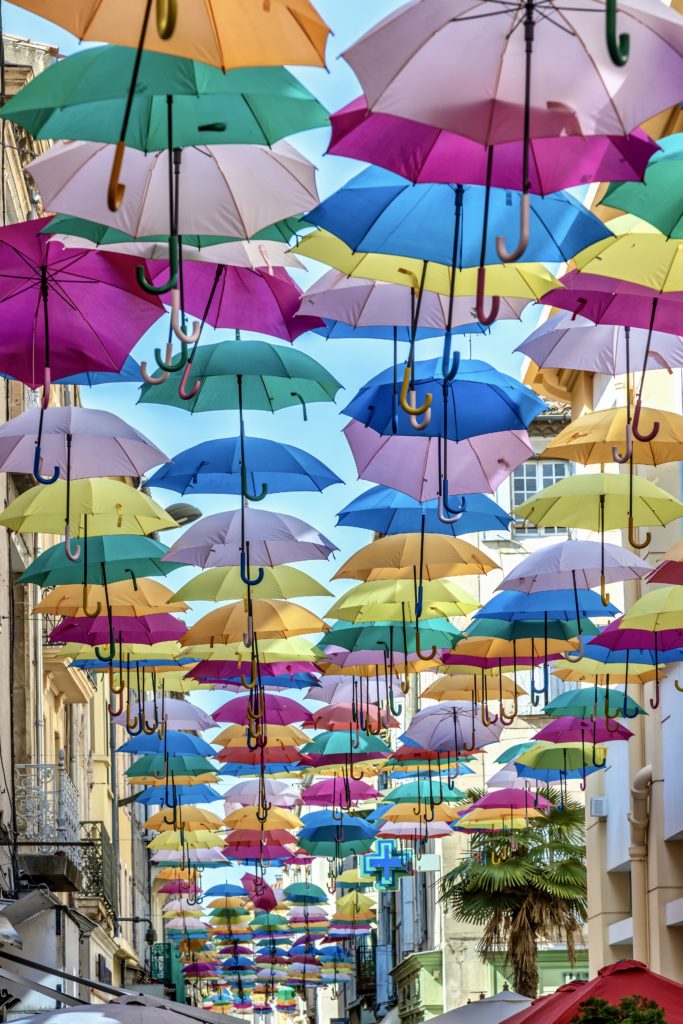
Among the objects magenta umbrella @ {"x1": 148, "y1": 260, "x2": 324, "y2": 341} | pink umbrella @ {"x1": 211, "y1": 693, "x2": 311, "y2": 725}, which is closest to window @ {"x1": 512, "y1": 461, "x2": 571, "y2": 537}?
pink umbrella @ {"x1": 211, "y1": 693, "x2": 311, "y2": 725}

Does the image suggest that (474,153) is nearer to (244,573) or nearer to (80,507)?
(80,507)

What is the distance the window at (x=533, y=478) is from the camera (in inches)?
1622

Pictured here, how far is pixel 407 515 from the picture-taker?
15617 mm

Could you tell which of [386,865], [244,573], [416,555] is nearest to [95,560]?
[244,573]

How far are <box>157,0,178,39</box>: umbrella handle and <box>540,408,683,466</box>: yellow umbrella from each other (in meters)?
7.46

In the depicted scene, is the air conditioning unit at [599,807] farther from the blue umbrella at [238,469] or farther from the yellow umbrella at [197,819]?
the blue umbrella at [238,469]

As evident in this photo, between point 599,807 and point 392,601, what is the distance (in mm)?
11231

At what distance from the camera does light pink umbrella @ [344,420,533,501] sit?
14211mm

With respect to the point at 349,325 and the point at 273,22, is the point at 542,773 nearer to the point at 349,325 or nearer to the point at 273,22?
the point at 349,325

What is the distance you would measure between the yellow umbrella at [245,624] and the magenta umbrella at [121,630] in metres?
0.26

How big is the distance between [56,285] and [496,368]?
13.4 ft

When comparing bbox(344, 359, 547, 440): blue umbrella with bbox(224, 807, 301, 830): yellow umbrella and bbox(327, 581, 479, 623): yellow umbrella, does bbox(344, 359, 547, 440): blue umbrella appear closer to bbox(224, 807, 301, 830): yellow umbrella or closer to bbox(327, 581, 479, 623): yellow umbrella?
bbox(327, 581, 479, 623): yellow umbrella

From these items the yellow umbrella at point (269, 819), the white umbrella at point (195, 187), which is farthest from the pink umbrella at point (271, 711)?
the white umbrella at point (195, 187)

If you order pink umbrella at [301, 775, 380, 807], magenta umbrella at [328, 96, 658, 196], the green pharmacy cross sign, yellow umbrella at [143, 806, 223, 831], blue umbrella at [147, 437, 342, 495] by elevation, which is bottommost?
magenta umbrella at [328, 96, 658, 196]
